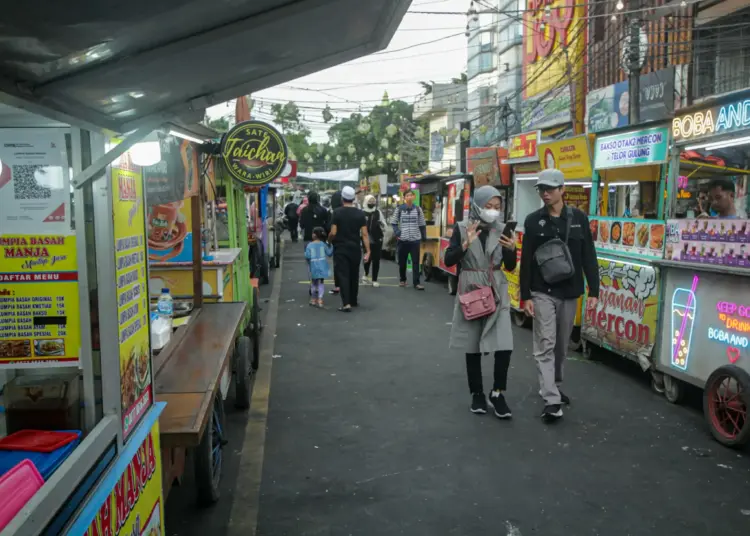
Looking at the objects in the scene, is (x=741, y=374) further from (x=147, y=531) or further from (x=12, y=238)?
(x=12, y=238)

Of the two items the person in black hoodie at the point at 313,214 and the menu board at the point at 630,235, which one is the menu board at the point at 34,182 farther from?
the person in black hoodie at the point at 313,214

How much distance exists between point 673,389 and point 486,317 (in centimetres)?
186

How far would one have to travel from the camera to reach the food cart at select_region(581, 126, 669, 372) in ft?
20.9

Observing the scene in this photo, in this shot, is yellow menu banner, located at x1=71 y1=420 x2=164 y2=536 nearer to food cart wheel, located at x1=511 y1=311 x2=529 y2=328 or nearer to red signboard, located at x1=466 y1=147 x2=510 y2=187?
food cart wheel, located at x1=511 y1=311 x2=529 y2=328

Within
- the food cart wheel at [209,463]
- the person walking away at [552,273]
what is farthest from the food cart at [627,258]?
the food cart wheel at [209,463]

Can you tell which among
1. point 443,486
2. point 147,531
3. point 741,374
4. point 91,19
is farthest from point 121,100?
A: point 741,374

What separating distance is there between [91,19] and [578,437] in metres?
4.54

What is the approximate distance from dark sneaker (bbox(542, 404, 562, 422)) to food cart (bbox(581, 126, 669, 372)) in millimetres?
1329

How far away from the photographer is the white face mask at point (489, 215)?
5457 mm

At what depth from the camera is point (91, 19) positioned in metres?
1.72

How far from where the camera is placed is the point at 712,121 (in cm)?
538

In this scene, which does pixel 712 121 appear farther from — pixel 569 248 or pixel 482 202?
pixel 482 202

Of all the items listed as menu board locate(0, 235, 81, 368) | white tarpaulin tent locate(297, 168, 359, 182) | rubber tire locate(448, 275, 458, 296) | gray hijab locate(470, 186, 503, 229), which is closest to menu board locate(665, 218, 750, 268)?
gray hijab locate(470, 186, 503, 229)

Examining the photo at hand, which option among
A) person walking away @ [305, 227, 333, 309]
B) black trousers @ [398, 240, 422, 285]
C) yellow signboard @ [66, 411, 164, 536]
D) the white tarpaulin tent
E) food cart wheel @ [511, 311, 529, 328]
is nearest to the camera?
yellow signboard @ [66, 411, 164, 536]
